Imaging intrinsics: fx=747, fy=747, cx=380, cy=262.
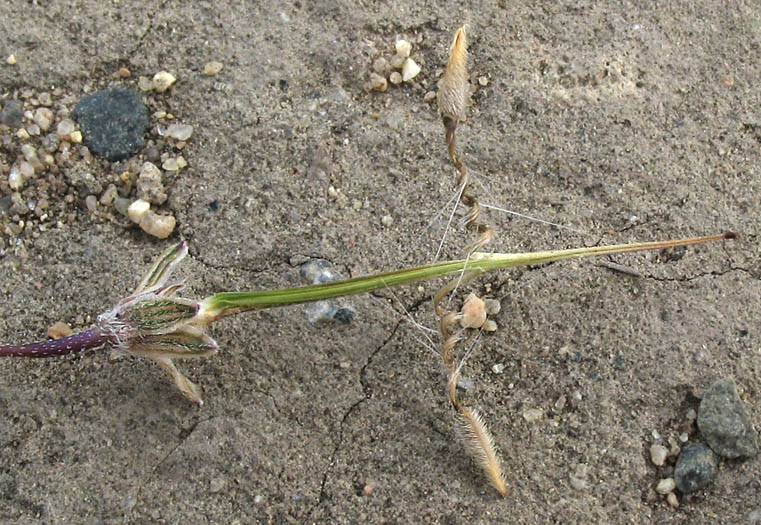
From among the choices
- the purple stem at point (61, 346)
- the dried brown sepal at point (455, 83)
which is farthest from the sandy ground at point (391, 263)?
the dried brown sepal at point (455, 83)

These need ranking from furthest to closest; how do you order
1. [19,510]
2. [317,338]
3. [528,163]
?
[528,163] < [317,338] < [19,510]

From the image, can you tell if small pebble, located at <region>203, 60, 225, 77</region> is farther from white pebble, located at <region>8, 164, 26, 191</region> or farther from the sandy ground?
white pebble, located at <region>8, 164, 26, 191</region>

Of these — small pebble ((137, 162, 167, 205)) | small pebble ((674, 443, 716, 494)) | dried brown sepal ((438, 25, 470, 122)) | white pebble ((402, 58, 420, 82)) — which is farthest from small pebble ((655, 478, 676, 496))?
small pebble ((137, 162, 167, 205))

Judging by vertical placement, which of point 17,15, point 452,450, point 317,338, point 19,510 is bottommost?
point 19,510

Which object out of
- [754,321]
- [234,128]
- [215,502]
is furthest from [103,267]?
[754,321]

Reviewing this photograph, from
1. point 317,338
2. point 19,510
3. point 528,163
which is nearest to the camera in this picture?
point 19,510

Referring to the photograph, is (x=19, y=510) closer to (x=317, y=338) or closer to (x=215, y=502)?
(x=215, y=502)

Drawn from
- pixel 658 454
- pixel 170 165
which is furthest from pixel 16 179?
pixel 658 454
